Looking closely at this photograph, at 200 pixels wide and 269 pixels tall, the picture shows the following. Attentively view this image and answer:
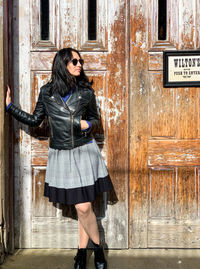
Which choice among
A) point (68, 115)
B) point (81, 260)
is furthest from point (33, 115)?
point (81, 260)

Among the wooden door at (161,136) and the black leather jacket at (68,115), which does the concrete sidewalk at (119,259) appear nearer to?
the wooden door at (161,136)

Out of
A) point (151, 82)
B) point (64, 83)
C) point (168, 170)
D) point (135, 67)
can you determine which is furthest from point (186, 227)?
point (64, 83)

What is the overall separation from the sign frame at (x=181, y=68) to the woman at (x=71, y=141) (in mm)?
817

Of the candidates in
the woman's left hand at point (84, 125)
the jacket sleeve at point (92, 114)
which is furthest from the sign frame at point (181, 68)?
the woman's left hand at point (84, 125)

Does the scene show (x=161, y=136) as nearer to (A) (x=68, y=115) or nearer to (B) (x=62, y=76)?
(A) (x=68, y=115)

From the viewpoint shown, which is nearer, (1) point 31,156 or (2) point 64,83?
(2) point 64,83

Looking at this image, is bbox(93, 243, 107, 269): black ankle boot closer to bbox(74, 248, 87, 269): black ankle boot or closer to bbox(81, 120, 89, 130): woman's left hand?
bbox(74, 248, 87, 269): black ankle boot

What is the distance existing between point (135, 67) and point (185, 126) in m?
0.73

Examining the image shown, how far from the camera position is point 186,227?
2826mm

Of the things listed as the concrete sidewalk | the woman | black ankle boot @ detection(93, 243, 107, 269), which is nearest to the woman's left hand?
the woman

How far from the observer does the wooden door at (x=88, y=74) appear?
9.05 ft

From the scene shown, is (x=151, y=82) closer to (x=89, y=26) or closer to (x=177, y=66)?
(x=177, y=66)

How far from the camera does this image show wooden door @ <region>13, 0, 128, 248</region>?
2758 millimetres

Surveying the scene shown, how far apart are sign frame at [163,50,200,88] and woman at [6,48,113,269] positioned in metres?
0.82
